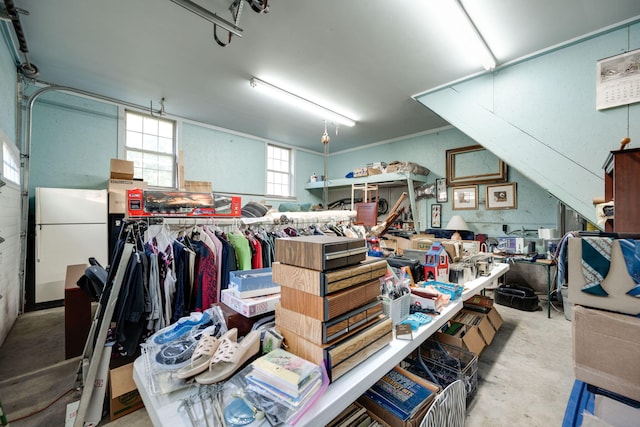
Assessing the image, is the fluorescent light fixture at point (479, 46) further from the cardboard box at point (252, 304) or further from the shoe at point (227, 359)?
the shoe at point (227, 359)

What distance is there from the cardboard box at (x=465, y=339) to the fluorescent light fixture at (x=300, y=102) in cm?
381

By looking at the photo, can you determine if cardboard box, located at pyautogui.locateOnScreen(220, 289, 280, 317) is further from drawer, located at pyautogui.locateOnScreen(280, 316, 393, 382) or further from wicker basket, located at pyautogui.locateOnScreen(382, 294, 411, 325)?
wicker basket, located at pyautogui.locateOnScreen(382, 294, 411, 325)

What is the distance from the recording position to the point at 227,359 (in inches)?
34.2

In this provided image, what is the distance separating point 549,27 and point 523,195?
3.05m

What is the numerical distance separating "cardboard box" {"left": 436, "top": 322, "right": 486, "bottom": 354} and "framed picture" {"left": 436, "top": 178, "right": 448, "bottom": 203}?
3.88 m

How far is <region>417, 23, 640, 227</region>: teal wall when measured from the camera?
254cm

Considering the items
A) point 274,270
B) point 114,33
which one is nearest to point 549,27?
point 274,270

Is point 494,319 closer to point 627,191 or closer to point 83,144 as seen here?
point 627,191

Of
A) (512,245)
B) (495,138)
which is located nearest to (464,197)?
(512,245)

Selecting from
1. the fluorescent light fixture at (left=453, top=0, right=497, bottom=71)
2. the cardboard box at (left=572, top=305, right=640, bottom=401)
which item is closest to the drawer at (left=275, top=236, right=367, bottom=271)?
the cardboard box at (left=572, top=305, right=640, bottom=401)

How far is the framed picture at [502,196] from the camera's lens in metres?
4.83

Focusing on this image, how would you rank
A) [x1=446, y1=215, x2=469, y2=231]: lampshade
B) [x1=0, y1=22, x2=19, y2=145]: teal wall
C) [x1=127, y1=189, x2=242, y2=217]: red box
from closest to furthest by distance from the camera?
1. [x1=127, y1=189, x2=242, y2=217]: red box
2. [x1=0, y1=22, x2=19, y2=145]: teal wall
3. [x1=446, y1=215, x2=469, y2=231]: lampshade

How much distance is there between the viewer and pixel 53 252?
3.60 m

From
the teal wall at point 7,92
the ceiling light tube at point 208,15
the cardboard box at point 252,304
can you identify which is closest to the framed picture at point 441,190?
the ceiling light tube at point 208,15
